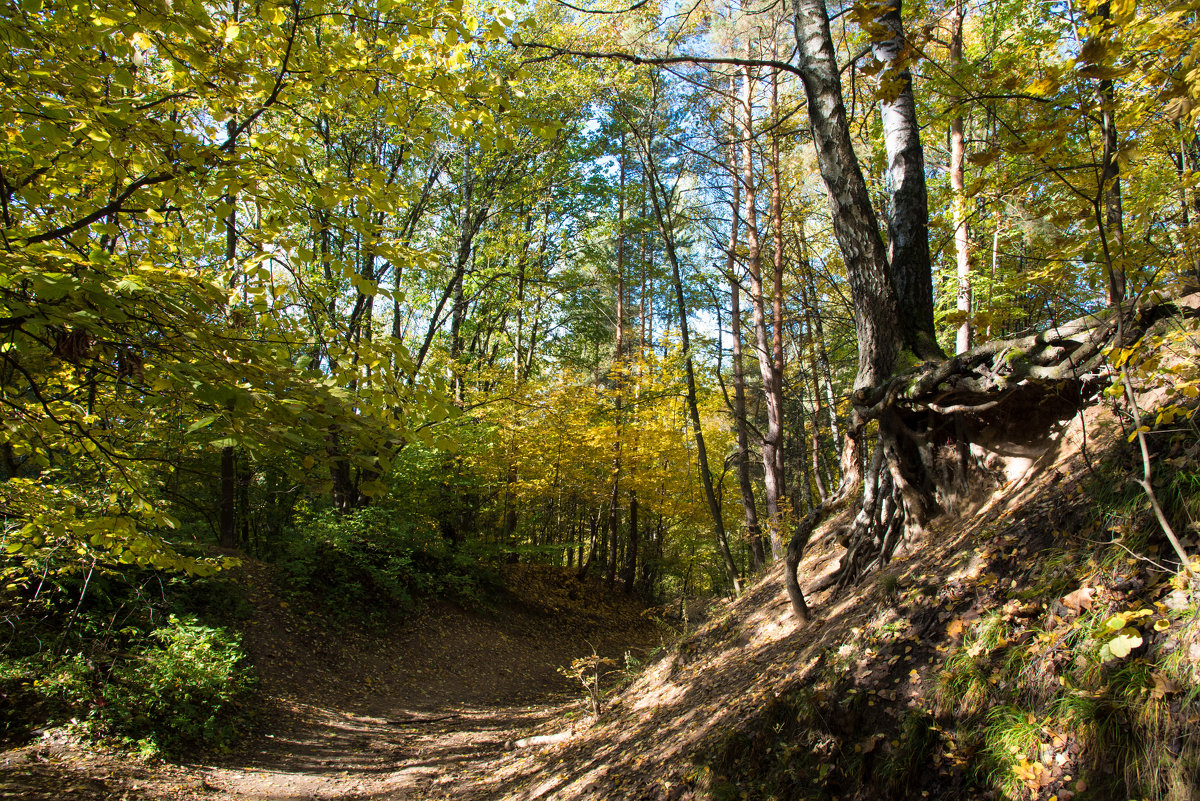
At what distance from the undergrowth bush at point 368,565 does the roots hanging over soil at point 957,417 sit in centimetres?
947

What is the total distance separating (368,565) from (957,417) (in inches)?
443

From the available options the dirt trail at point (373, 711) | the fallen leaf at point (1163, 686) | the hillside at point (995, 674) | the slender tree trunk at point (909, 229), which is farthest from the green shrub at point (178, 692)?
the slender tree trunk at point (909, 229)

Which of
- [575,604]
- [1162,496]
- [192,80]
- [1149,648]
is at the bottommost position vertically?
[575,604]

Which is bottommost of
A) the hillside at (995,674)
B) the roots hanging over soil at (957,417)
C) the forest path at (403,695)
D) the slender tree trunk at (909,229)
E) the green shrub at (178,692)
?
the forest path at (403,695)

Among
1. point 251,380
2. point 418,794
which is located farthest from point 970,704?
point 418,794

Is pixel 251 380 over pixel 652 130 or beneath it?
beneath

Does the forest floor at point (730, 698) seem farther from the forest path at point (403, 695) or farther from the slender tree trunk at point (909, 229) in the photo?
the slender tree trunk at point (909, 229)

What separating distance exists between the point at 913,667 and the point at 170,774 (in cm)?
665

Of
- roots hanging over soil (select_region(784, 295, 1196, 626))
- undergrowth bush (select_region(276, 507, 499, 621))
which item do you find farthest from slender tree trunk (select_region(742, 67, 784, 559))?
undergrowth bush (select_region(276, 507, 499, 621))

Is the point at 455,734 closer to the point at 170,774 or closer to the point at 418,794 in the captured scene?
the point at 418,794

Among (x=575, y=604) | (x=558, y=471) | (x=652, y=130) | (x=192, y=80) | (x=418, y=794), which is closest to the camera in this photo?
(x=192, y=80)

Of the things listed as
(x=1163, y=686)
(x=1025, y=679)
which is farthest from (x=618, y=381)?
(x=1163, y=686)

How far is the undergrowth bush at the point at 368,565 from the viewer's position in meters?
11.2

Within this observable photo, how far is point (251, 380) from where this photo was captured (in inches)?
A: 89.6
